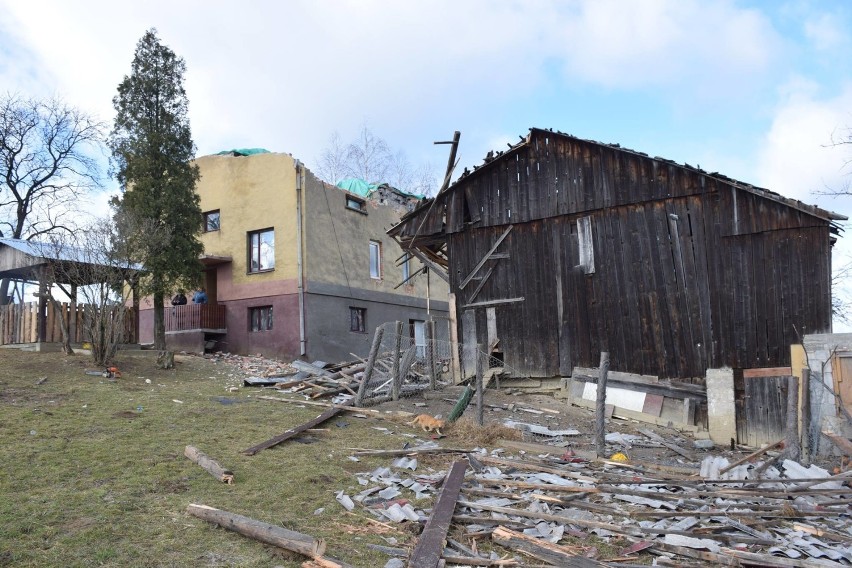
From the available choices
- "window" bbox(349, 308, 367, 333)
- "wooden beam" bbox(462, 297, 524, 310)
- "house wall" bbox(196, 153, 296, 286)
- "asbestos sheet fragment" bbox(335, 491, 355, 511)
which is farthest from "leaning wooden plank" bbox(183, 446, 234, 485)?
"window" bbox(349, 308, 367, 333)

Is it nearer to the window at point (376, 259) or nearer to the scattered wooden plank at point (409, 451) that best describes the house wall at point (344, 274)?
the window at point (376, 259)

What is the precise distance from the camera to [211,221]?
26.2 metres

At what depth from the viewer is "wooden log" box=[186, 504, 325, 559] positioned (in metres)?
5.43

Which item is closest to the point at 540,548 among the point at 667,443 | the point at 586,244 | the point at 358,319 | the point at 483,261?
the point at 667,443

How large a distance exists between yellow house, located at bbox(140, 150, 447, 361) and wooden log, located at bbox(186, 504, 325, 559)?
1695 cm

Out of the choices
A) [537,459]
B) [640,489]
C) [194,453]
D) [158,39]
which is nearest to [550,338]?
[537,459]

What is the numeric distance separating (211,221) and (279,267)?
14.6ft

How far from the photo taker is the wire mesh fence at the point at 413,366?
A: 13.4 m

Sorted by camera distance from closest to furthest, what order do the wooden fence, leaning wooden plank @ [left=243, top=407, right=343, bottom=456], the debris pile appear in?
the debris pile
leaning wooden plank @ [left=243, top=407, right=343, bottom=456]
the wooden fence

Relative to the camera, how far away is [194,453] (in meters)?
8.29

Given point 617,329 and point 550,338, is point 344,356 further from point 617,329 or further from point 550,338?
point 617,329

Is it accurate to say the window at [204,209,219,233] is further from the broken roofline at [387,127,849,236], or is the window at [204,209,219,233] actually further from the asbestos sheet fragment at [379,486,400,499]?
the asbestos sheet fragment at [379,486,400,499]

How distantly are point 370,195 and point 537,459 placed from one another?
2203cm

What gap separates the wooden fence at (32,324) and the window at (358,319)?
33.7 ft
